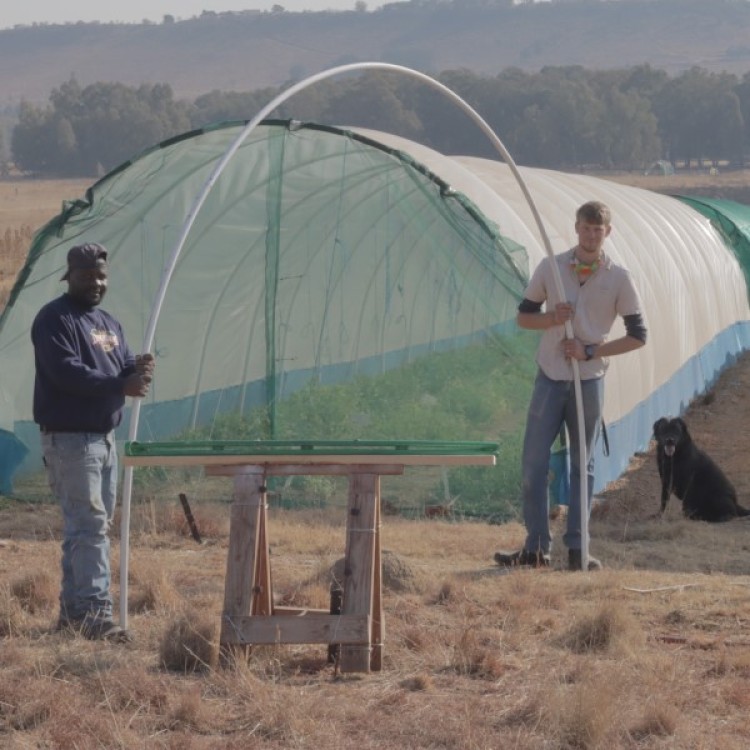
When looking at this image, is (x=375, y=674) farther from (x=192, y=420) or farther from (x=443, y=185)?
(x=192, y=420)

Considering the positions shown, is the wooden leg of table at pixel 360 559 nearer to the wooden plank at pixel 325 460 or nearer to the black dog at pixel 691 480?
the wooden plank at pixel 325 460

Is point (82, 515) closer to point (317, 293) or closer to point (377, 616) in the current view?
point (377, 616)

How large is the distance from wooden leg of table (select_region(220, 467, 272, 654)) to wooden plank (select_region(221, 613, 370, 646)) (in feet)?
0.04

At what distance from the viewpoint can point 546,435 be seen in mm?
8719

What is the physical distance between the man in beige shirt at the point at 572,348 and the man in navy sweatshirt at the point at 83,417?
261cm

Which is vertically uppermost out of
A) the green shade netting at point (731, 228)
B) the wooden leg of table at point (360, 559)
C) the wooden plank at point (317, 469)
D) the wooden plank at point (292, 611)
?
the green shade netting at point (731, 228)

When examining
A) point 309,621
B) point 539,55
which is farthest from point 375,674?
point 539,55

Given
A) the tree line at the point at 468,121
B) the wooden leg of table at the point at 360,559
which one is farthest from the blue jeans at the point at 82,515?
the tree line at the point at 468,121

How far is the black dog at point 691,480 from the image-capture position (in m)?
11.5

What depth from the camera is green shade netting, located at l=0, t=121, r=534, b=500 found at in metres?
11.6

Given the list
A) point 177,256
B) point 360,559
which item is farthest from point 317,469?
point 177,256

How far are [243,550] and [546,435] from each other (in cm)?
267

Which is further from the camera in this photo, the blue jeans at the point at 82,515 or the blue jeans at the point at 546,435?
the blue jeans at the point at 546,435

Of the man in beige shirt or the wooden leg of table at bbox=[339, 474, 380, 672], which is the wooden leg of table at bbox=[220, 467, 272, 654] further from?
the man in beige shirt
